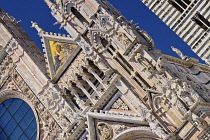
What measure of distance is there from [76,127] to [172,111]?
14.5ft

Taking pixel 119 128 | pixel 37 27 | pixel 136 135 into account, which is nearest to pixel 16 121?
pixel 37 27

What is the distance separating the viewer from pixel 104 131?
17953 millimetres

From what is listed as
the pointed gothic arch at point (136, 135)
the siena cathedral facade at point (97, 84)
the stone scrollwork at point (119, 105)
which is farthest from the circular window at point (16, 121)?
the pointed gothic arch at point (136, 135)

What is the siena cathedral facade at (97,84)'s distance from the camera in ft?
52.0

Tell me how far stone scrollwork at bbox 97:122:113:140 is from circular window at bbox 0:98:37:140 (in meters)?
4.43

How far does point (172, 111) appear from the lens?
52.1 ft

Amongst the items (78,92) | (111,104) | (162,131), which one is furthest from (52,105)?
(162,131)

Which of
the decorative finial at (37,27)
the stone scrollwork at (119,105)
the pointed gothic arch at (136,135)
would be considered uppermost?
the decorative finial at (37,27)

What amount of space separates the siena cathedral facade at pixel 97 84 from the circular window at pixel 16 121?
0.04 metres

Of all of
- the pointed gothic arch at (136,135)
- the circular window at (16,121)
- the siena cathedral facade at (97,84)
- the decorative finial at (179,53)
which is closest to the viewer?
the siena cathedral facade at (97,84)

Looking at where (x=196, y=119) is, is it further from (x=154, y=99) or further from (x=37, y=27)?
(x=37, y=27)

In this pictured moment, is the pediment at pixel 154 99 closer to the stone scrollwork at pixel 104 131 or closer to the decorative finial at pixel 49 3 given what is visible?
the stone scrollwork at pixel 104 131

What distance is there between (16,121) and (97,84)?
5496 millimetres

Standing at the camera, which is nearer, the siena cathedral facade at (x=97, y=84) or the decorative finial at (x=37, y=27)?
the siena cathedral facade at (x=97, y=84)
